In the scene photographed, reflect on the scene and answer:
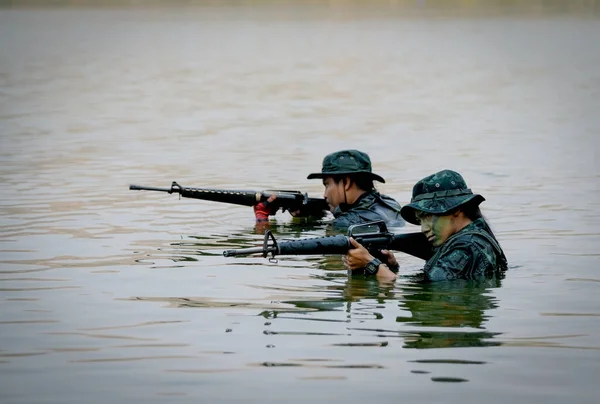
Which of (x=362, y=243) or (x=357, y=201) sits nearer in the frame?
(x=362, y=243)

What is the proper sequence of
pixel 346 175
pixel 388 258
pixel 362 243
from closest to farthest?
pixel 362 243 → pixel 388 258 → pixel 346 175

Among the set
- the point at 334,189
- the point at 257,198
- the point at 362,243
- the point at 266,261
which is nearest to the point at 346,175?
the point at 334,189

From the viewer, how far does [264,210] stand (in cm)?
1738

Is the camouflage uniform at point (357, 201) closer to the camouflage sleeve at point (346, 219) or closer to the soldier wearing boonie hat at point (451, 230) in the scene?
the camouflage sleeve at point (346, 219)

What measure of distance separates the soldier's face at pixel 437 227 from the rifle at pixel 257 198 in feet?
15.6

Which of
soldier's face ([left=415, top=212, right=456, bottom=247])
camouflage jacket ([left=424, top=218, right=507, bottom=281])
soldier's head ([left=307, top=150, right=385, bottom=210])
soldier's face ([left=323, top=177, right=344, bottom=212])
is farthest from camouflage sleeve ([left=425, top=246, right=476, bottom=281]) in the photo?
soldier's face ([left=323, top=177, right=344, bottom=212])

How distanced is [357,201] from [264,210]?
174 cm

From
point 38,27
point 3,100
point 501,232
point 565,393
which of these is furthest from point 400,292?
point 38,27

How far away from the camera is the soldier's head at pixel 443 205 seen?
12156mm

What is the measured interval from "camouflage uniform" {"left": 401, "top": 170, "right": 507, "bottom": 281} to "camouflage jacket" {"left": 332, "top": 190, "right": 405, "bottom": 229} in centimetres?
331

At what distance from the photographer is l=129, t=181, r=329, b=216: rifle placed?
56.2 feet

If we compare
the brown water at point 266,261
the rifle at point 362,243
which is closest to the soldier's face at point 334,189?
the brown water at point 266,261

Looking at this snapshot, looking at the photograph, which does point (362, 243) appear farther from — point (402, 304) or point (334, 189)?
point (334, 189)

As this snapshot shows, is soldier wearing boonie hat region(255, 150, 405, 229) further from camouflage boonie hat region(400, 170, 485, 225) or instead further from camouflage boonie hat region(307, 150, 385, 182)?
camouflage boonie hat region(400, 170, 485, 225)
